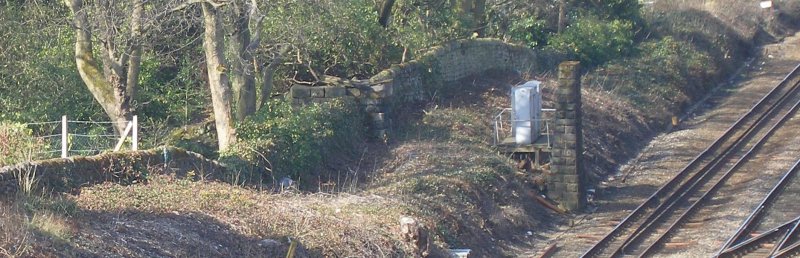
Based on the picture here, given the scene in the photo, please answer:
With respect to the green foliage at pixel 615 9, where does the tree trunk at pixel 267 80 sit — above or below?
below

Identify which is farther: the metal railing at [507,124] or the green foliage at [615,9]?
the green foliage at [615,9]

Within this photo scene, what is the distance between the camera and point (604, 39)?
123 feet

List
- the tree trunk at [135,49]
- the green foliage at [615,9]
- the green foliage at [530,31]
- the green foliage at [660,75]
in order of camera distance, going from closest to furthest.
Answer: the tree trunk at [135,49] → the green foliage at [660,75] → the green foliage at [530,31] → the green foliage at [615,9]

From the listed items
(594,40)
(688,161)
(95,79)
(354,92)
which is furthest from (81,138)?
(594,40)

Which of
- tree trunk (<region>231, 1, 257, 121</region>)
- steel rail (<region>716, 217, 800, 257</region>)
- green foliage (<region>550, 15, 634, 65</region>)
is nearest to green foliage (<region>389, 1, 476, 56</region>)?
tree trunk (<region>231, 1, 257, 121</region>)

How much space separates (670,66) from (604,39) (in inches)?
95.1

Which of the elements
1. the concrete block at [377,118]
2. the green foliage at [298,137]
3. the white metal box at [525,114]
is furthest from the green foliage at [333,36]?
the white metal box at [525,114]

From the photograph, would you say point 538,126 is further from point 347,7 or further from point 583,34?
point 583,34

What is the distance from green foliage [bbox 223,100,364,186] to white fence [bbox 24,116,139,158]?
1.89 metres

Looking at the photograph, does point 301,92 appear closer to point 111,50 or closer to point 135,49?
point 135,49

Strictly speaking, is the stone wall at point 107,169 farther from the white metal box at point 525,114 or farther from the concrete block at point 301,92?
the white metal box at point 525,114

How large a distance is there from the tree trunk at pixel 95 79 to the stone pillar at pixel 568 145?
8025 mm

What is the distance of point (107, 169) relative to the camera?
1324cm

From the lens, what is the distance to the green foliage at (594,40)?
36.3 metres
